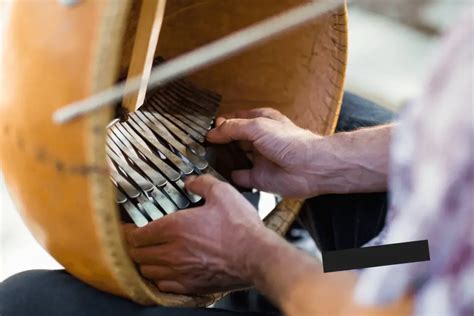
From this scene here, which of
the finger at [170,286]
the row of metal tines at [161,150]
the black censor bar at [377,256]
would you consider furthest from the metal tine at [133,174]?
the black censor bar at [377,256]

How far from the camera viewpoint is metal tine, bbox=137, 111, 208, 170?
0.80 metres

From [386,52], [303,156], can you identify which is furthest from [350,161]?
[386,52]

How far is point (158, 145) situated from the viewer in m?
0.80

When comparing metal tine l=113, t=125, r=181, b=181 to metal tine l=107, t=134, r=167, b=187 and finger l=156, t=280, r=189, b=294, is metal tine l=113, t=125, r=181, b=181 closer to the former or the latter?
metal tine l=107, t=134, r=167, b=187

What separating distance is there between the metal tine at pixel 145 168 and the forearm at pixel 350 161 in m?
0.16

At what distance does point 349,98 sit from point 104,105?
1.72 ft

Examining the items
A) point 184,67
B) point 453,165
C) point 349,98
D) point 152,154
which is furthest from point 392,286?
point 349,98

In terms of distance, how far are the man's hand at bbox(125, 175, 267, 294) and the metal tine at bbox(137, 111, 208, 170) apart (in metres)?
0.12

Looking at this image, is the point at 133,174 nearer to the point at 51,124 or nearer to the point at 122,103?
the point at 122,103

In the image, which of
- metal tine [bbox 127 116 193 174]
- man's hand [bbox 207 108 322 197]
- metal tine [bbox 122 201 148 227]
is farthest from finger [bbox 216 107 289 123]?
metal tine [bbox 122 201 148 227]

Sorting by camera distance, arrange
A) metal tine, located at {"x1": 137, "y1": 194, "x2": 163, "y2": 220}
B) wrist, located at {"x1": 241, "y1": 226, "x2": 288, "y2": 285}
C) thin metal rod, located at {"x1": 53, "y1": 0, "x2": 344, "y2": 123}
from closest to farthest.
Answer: thin metal rod, located at {"x1": 53, "y1": 0, "x2": 344, "y2": 123} < wrist, located at {"x1": 241, "y1": 226, "x2": 288, "y2": 285} < metal tine, located at {"x1": 137, "y1": 194, "x2": 163, "y2": 220}

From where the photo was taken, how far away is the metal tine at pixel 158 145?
0.78 m

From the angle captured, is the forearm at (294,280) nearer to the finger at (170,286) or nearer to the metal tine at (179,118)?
the finger at (170,286)

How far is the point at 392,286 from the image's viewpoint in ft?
1.61
